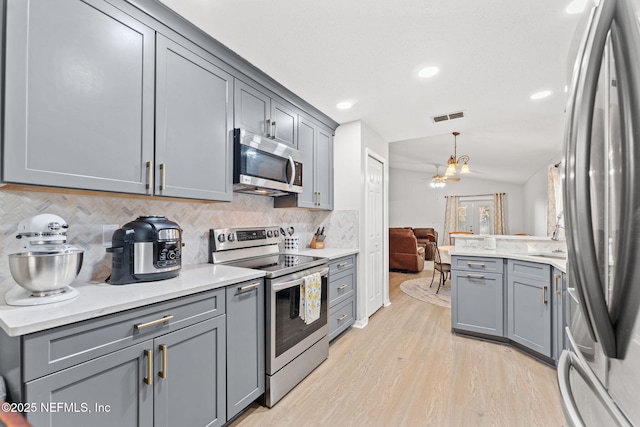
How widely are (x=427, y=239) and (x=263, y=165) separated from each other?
7256 mm

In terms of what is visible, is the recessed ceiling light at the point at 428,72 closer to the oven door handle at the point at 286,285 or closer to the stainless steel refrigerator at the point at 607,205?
the stainless steel refrigerator at the point at 607,205

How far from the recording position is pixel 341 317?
111 inches

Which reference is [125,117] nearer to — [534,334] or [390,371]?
[390,371]

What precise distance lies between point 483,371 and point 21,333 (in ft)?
9.11

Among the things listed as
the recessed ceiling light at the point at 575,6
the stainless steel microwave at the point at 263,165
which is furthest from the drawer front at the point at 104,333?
the recessed ceiling light at the point at 575,6

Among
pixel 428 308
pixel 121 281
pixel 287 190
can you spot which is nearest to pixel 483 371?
pixel 428 308

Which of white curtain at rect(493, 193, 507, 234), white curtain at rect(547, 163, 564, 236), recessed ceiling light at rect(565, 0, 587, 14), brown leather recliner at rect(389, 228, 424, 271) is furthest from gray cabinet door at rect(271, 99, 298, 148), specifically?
white curtain at rect(493, 193, 507, 234)

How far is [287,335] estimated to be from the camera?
1.93m

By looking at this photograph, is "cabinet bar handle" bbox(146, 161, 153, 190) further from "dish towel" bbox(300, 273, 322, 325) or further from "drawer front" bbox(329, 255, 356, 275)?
"drawer front" bbox(329, 255, 356, 275)

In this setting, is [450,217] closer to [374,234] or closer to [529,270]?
[374,234]

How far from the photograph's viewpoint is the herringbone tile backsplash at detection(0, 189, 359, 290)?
1.31m

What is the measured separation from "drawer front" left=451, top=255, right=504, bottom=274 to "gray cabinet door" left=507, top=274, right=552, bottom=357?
13 cm

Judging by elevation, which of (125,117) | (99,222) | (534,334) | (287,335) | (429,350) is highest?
(125,117)

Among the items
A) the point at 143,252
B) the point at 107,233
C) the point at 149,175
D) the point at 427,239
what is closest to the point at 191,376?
the point at 143,252
